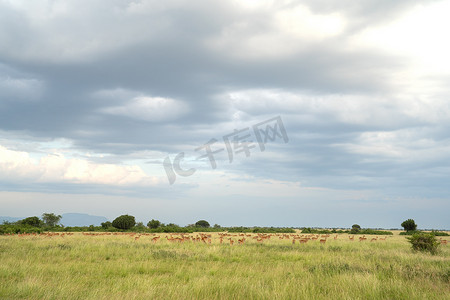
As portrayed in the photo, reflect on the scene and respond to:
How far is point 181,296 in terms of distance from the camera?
315 inches

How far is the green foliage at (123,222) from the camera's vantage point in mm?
56281

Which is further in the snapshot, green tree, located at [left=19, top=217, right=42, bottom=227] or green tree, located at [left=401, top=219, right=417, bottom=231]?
green tree, located at [left=401, top=219, right=417, bottom=231]

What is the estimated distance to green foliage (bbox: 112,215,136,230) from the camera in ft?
185

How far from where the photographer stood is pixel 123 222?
56.3 meters

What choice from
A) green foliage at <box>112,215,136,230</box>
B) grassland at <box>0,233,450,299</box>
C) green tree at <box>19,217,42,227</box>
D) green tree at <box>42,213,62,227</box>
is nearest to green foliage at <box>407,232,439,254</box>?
grassland at <box>0,233,450,299</box>

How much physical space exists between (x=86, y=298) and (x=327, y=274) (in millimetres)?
7801

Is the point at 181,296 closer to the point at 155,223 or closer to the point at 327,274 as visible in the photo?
the point at 327,274

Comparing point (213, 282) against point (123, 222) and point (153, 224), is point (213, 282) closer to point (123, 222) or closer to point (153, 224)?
point (123, 222)

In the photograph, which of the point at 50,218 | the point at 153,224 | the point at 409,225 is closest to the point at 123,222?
the point at 153,224

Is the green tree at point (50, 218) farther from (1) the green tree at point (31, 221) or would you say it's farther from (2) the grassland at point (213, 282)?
(2) the grassland at point (213, 282)

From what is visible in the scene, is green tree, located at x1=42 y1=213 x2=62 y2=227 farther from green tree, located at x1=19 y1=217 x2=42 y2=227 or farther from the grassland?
the grassland

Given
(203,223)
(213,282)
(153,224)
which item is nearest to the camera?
(213,282)

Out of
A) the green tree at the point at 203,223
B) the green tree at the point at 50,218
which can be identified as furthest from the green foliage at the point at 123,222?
the green tree at the point at 203,223

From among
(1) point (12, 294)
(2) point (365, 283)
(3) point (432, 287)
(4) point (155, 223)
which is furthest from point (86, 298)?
(4) point (155, 223)
